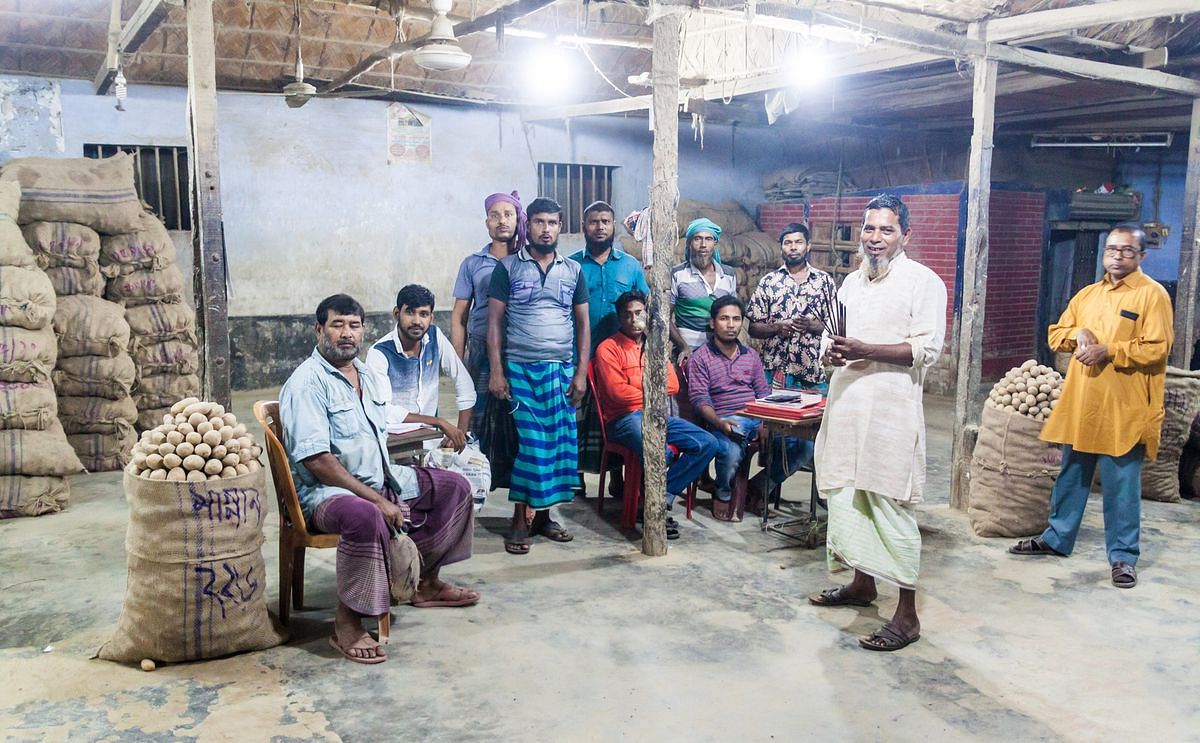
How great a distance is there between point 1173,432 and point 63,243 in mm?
7498

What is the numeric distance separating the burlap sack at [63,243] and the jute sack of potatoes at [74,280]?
29 millimetres

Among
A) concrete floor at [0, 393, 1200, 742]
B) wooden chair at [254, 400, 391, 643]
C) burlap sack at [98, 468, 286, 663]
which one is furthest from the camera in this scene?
wooden chair at [254, 400, 391, 643]

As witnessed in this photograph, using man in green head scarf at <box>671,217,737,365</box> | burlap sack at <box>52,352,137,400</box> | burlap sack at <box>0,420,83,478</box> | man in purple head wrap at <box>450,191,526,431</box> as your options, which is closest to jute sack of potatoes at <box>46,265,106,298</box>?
burlap sack at <box>52,352,137,400</box>

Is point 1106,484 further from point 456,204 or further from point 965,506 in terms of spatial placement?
point 456,204

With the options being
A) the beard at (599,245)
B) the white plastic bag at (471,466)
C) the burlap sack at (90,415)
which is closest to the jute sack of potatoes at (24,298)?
the burlap sack at (90,415)

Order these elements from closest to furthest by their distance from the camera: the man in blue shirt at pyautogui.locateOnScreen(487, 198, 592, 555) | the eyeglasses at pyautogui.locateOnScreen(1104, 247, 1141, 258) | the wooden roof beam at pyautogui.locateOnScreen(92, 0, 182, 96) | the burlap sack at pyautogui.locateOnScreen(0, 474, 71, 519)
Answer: the eyeglasses at pyautogui.locateOnScreen(1104, 247, 1141, 258) < the man in blue shirt at pyautogui.locateOnScreen(487, 198, 592, 555) < the burlap sack at pyautogui.locateOnScreen(0, 474, 71, 519) < the wooden roof beam at pyautogui.locateOnScreen(92, 0, 182, 96)

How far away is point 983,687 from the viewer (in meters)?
3.48

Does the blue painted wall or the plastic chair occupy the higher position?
the blue painted wall

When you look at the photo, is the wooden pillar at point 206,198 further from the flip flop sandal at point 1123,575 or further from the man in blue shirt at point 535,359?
the flip flop sandal at point 1123,575

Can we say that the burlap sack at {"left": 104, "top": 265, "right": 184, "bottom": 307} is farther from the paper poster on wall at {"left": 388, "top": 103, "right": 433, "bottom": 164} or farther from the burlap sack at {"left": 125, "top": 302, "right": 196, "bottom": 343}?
the paper poster on wall at {"left": 388, "top": 103, "right": 433, "bottom": 164}

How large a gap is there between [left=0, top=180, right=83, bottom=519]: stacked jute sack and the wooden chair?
8.12 ft

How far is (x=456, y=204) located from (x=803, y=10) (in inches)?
255

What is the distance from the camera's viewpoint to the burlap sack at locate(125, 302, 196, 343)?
7082 mm

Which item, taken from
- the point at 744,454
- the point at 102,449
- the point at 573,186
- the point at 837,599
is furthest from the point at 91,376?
the point at 573,186
